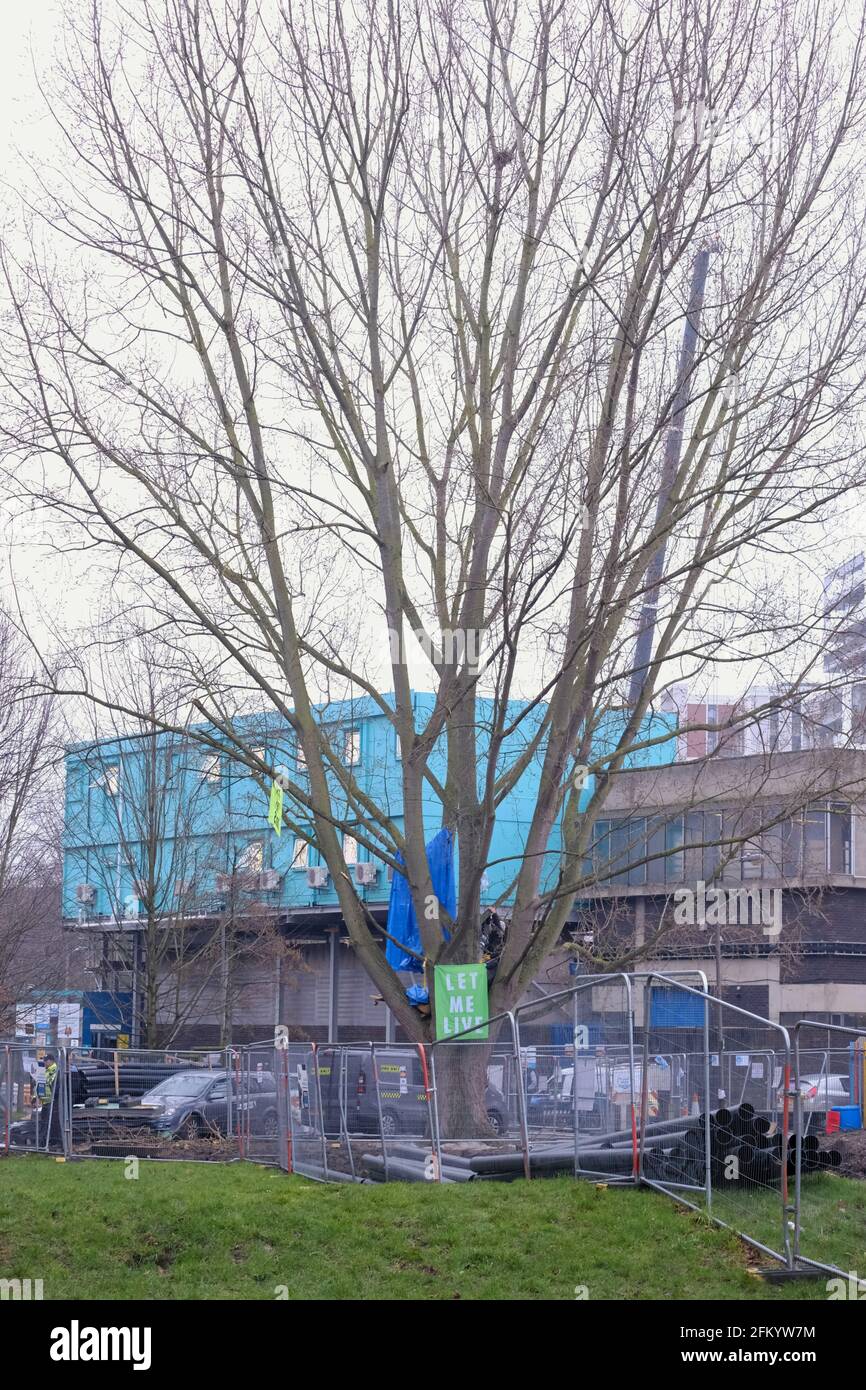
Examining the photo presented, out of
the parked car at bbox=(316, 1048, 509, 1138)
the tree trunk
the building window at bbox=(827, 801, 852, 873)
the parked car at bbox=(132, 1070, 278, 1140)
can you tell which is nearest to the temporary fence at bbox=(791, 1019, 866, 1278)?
the tree trunk

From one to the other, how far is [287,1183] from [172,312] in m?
9.19

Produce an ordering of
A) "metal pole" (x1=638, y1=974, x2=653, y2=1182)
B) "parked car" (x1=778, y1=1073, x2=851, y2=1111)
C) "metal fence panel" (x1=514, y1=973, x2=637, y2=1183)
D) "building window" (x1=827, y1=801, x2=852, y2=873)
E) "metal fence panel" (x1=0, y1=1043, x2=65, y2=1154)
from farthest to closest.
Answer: "building window" (x1=827, y1=801, x2=852, y2=873) → "metal fence panel" (x1=0, y1=1043, x2=65, y2=1154) → "parked car" (x1=778, y1=1073, x2=851, y2=1111) → "metal fence panel" (x1=514, y1=973, x2=637, y2=1183) → "metal pole" (x1=638, y1=974, x2=653, y2=1182)

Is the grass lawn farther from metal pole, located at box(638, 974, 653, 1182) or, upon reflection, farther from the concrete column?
the concrete column

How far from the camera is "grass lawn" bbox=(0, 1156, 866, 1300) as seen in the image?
9.81 m

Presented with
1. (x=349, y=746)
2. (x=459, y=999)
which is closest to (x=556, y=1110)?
(x=459, y=999)

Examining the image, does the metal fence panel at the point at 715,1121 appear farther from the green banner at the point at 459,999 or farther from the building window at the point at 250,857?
the building window at the point at 250,857

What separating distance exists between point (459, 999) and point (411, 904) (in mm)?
1915

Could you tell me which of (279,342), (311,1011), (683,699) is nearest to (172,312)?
(279,342)

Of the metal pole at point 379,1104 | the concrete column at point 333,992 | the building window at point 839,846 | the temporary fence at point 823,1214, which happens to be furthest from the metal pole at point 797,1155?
the concrete column at point 333,992

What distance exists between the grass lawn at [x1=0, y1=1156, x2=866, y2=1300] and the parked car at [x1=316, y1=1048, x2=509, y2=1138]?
2678 mm

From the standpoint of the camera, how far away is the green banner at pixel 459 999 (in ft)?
50.3

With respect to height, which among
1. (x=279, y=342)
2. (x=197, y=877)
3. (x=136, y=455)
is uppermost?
(x=279, y=342)
